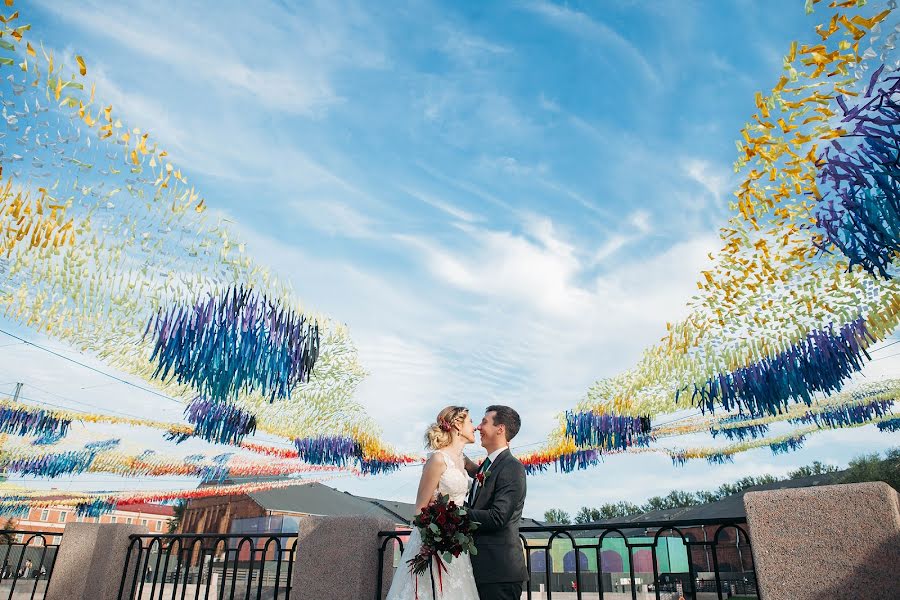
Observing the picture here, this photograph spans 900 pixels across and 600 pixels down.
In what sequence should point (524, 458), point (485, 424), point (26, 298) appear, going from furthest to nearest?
point (524, 458), point (26, 298), point (485, 424)

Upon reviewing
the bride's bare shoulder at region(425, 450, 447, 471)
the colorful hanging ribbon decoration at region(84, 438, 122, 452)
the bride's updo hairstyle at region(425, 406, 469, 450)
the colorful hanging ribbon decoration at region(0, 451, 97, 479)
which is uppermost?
the colorful hanging ribbon decoration at region(84, 438, 122, 452)

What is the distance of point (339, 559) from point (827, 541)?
3571 millimetres

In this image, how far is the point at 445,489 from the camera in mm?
3414

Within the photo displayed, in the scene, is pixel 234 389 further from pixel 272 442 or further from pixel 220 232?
pixel 272 442

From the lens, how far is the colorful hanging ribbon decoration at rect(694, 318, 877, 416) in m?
9.47

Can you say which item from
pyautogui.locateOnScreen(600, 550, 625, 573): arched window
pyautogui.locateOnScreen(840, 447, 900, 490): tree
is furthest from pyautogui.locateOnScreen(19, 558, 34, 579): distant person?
pyautogui.locateOnScreen(840, 447, 900, 490): tree

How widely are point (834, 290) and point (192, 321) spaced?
34.1ft

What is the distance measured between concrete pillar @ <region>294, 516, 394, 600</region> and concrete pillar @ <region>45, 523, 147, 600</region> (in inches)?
110

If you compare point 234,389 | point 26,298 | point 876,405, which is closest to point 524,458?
point 876,405

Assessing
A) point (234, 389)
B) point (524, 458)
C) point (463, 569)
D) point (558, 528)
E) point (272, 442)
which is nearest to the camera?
point (463, 569)

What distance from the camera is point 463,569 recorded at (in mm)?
3271

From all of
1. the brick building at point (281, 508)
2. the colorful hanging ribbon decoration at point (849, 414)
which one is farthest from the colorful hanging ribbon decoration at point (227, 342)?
the brick building at point (281, 508)

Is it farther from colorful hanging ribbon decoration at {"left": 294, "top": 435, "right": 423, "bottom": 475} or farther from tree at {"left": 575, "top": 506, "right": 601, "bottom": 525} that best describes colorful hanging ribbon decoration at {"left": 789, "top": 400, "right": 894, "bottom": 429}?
tree at {"left": 575, "top": 506, "right": 601, "bottom": 525}

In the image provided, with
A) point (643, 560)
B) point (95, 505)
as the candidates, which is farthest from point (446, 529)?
point (643, 560)
